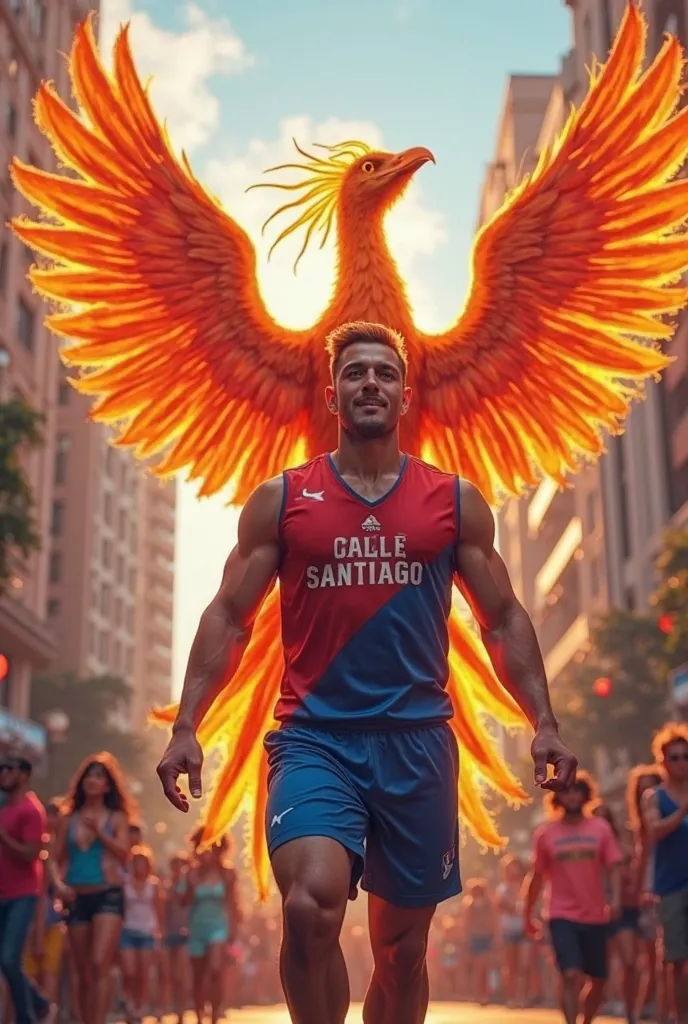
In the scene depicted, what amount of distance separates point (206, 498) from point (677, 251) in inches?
101

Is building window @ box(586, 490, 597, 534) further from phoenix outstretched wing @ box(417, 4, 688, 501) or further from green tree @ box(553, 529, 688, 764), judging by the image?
phoenix outstretched wing @ box(417, 4, 688, 501)

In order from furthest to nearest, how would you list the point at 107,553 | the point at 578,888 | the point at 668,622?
1. the point at 107,553
2. the point at 668,622
3. the point at 578,888

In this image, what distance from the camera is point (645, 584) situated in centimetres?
4053

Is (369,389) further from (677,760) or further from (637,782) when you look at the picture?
(637,782)

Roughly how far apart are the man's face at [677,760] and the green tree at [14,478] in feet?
34.2

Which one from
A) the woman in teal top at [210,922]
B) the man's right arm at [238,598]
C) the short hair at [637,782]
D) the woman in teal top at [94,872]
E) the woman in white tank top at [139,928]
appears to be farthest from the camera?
the woman in white tank top at [139,928]

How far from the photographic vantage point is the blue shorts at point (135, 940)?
41.1 ft

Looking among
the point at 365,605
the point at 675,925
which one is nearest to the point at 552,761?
the point at 365,605

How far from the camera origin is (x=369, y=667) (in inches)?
165

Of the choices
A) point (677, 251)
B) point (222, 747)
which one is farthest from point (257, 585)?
point (677, 251)

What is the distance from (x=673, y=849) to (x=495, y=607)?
4141 millimetres

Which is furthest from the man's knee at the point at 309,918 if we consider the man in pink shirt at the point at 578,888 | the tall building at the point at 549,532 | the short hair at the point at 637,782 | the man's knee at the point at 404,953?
the tall building at the point at 549,532

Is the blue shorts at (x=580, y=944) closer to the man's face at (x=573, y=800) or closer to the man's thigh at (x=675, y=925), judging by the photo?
the man's face at (x=573, y=800)

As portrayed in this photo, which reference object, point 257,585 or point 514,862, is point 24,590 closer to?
point 514,862
